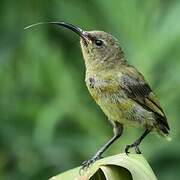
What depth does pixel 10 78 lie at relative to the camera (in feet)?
23.3

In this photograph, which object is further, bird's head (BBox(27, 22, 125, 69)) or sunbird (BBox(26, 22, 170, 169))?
bird's head (BBox(27, 22, 125, 69))

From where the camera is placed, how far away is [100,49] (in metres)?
5.38

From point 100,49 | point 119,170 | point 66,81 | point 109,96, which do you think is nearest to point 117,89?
point 109,96

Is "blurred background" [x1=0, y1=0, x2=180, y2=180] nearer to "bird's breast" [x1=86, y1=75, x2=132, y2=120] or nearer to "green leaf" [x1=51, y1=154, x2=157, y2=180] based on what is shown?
"bird's breast" [x1=86, y1=75, x2=132, y2=120]

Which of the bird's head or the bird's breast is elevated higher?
the bird's head

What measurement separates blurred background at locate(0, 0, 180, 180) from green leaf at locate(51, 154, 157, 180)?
2.25 meters

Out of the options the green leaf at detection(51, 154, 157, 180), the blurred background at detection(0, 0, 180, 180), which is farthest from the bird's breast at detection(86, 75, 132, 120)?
the green leaf at detection(51, 154, 157, 180)

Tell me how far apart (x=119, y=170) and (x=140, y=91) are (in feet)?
5.25

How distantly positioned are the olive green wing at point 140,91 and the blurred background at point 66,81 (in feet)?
2.76

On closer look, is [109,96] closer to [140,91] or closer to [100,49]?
[140,91]

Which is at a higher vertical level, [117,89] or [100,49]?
[100,49]

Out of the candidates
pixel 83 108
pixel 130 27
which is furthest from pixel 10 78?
pixel 130 27

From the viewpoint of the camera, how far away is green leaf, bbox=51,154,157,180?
359cm

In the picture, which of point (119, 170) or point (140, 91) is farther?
point (140, 91)
